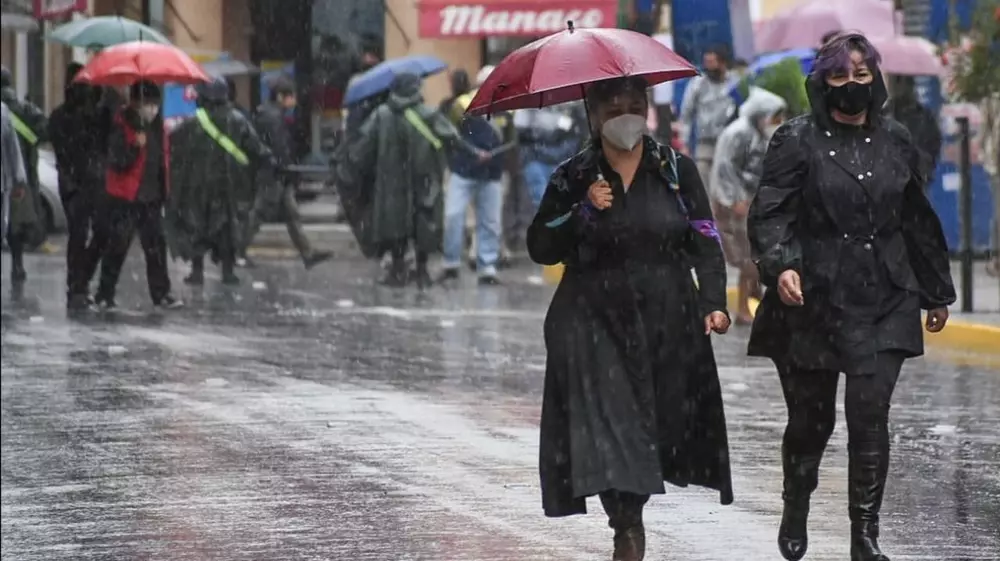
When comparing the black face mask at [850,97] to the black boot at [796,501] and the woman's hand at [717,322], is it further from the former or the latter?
the black boot at [796,501]

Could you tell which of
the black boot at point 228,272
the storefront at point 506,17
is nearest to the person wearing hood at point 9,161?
the black boot at point 228,272

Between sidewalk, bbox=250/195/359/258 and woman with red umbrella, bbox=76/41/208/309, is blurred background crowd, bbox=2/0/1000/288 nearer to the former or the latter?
sidewalk, bbox=250/195/359/258

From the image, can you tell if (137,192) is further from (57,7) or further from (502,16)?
(502,16)

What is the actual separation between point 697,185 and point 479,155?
1322 cm

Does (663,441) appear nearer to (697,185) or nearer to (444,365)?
(697,185)

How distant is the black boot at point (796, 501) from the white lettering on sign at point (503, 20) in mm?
20576

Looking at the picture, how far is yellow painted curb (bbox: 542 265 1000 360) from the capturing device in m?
14.9

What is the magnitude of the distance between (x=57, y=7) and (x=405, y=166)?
32.9 feet

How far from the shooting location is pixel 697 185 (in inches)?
297

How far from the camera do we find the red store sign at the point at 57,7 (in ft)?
93.8

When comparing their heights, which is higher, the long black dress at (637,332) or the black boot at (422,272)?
the long black dress at (637,332)

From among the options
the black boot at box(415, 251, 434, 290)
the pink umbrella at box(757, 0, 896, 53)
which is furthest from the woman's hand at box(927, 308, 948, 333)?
the pink umbrella at box(757, 0, 896, 53)

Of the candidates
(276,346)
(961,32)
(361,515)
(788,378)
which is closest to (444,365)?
(276,346)

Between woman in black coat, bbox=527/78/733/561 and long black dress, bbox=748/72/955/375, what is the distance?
10.1 inches
